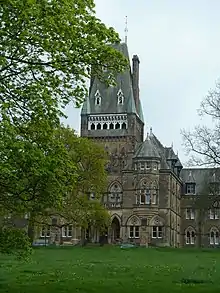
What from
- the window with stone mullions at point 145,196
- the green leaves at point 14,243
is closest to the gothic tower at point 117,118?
the window with stone mullions at point 145,196

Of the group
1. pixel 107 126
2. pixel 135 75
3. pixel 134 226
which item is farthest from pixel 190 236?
pixel 135 75

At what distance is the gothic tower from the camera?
87.4 m

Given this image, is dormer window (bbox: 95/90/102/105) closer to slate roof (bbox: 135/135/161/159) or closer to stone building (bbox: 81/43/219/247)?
stone building (bbox: 81/43/219/247)

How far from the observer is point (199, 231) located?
9244 cm

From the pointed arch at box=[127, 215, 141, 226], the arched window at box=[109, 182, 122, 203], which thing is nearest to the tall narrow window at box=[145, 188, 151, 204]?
the pointed arch at box=[127, 215, 141, 226]

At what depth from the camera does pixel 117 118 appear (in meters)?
90.4

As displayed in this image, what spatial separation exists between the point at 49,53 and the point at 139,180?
217 ft

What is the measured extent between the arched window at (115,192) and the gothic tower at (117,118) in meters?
2.33

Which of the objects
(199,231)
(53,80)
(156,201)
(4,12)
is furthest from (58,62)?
(199,231)

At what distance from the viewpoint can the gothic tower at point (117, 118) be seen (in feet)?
287

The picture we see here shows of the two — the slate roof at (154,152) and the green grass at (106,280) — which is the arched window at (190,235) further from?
the green grass at (106,280)

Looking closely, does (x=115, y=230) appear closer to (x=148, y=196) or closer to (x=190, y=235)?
(x=148, y=196)

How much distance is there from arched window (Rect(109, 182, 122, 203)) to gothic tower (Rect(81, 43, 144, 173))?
7.65ft

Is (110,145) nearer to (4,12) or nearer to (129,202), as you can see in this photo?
(129,202)
